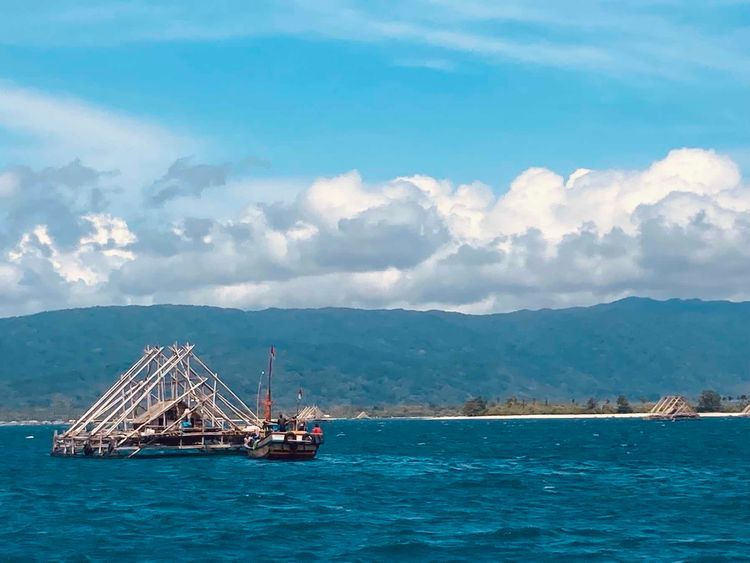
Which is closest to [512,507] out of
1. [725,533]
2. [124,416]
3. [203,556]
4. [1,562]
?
[725,533]

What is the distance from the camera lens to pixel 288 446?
430 feet

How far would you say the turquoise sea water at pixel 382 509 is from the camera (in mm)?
62875

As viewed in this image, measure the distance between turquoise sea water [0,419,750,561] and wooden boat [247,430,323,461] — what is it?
7.54 feet

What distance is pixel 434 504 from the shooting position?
273 feet

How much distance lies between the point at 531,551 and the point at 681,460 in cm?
7479

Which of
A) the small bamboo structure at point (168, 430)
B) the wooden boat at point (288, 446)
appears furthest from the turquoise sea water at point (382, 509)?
the small bamboo structure at point (168, 430)

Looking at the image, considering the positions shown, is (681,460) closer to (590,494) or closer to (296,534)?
(590,494)

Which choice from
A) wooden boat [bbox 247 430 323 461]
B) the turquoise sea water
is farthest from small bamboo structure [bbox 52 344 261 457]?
wooden boat [bbox 247 430 323 461]

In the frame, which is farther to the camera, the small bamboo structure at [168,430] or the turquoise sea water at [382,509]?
the small bamboo structure at [168,430]

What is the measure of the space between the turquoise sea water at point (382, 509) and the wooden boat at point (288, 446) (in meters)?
2.30

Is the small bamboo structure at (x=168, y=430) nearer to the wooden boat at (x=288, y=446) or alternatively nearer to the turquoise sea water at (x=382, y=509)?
the turquoise sea water at (x=382, y=509)

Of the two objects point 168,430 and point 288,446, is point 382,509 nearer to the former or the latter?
point 288,446

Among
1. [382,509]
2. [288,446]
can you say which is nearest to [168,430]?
[288,446]

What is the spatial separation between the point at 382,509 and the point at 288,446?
52.2 meters
